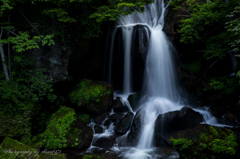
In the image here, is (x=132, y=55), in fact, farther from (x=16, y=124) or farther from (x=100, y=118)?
(x=16, y=124)

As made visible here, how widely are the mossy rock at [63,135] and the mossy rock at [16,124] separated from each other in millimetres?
534

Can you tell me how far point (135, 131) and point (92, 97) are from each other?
10.3ft

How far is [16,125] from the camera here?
6.41 m

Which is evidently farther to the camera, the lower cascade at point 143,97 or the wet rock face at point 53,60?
the wet rock face at point 53,60

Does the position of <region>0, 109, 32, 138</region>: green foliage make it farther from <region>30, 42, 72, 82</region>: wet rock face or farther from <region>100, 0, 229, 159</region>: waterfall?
<region>100, 0, 229, 159</region>: waterfall

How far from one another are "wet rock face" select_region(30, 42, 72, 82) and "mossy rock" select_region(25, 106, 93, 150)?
2155mm

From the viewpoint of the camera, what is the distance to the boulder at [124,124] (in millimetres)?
7538

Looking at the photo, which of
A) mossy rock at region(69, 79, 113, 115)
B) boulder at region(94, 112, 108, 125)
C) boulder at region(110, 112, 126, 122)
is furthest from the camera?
mossy rock at region(69, 79, 113, 115)

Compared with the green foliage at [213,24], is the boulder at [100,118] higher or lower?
lower

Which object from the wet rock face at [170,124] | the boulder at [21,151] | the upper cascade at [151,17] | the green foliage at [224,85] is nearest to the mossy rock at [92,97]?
the wet rock face at [170,124]

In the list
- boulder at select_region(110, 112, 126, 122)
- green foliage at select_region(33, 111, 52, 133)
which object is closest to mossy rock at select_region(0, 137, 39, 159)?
green foliage at select_region(33, 111, 52, 133)

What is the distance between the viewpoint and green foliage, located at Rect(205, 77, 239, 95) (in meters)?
7.94

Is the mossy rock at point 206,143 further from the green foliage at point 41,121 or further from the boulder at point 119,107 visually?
the green foliage at point 41,121

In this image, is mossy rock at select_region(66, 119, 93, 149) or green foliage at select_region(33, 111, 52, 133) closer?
mossy rock at select_region(66, 119, 93, 149)
